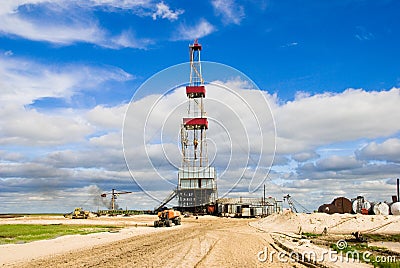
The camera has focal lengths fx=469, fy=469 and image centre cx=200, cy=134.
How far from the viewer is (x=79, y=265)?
2352 cm

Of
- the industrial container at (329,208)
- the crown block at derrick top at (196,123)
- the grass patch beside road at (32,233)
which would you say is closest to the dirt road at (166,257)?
the grass patch beside road at (32,233)

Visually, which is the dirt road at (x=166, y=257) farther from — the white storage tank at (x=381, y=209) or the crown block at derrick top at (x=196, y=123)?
the crown block at derrick top at (x=196, y=123)

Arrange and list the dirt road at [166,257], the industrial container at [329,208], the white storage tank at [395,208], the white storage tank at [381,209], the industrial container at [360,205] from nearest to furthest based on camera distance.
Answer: the dirt road at [166,257]
the white storage tank at [395,208]
the white storage tank at [381,209]
the industrial container at [360,205]
the industrial container at [329,208]

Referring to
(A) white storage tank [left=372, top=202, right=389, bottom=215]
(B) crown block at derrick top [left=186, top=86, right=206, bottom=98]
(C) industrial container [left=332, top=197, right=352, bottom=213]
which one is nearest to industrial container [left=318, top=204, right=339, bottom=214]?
(C) industrial container [left=332, top=197, right=352, bottom=213]

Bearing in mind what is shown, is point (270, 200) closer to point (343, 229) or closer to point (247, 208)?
point (247, 208)

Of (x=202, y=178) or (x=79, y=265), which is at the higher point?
(x=202, y=178)

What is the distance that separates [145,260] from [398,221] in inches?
1755

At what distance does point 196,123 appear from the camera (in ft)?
356

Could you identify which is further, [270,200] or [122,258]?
[270,200]

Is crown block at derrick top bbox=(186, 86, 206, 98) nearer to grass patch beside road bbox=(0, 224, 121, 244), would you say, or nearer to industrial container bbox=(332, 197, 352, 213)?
industrial container bbox=(332, 197, 352, 213)

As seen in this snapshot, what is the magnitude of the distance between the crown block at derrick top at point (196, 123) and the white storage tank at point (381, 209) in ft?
150

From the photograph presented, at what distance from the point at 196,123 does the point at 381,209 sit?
48.3 metres

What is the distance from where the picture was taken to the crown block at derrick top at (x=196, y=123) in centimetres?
10812

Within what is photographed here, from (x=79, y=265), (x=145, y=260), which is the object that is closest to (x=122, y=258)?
(x=145, y=260)
